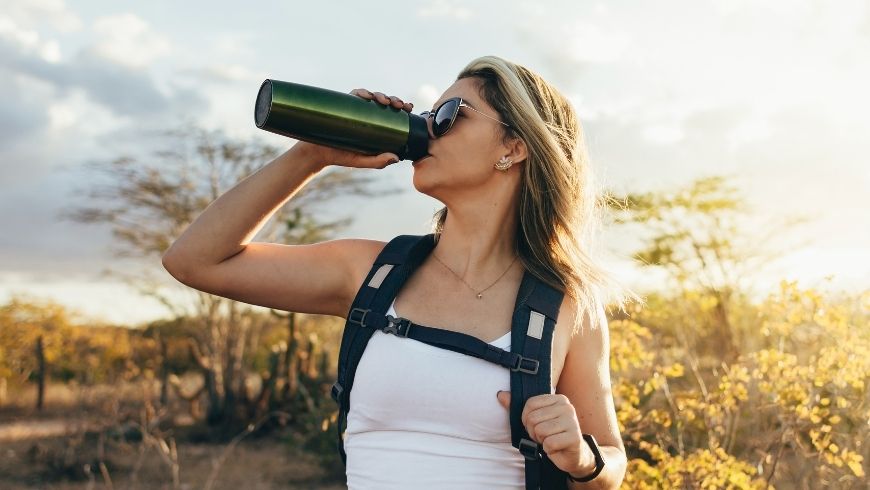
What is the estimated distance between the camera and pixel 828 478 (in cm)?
473

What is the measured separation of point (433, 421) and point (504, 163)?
731 millimetres

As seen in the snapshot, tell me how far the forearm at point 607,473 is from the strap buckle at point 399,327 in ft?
1.62

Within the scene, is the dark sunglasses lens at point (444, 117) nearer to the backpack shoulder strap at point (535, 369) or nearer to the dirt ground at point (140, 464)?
the backpack shoulder strap at point (535, 369)

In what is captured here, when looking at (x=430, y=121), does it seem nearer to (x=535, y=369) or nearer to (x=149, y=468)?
(x=535, y=369)

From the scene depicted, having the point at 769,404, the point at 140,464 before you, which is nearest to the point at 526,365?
the point at 769,404

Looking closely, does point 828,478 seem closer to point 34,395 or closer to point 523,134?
point 523,134

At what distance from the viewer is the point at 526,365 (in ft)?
6.08

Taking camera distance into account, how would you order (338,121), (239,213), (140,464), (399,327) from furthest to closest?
(140,464) < (239,213) < (338,121) < (399,327)

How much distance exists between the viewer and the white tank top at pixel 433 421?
6.01ft

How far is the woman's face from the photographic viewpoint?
6.86ft

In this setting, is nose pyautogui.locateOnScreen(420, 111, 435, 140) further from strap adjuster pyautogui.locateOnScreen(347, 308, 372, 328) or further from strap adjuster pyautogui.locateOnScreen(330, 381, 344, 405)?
strap adjuster pyautogui.locateOnScreen(330, 381, 344, 405)

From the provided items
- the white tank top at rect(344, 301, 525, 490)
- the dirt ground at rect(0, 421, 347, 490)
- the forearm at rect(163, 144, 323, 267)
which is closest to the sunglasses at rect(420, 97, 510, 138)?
the forearm at rect(163, 144, 323, 267)

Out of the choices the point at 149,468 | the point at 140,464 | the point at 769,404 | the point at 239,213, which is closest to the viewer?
the point at 239,213

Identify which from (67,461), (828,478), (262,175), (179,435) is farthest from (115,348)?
(262,175)
